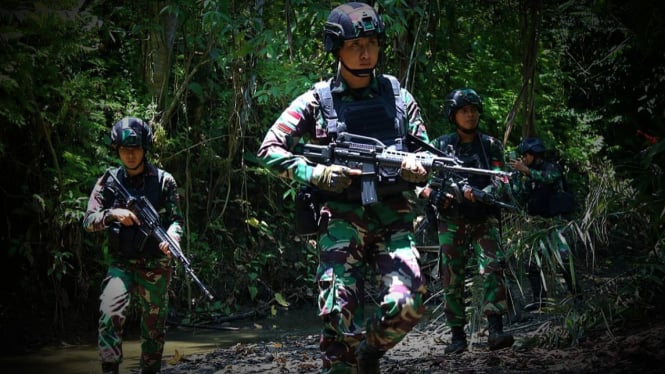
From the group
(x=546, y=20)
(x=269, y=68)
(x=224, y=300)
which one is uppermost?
(x=546, y=20)

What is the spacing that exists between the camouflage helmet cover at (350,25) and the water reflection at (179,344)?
401cm

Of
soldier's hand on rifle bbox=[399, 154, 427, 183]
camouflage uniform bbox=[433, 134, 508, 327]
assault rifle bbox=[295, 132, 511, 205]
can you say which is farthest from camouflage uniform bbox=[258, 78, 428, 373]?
camouflage uniform bbox=[433, 134, 508, 327]

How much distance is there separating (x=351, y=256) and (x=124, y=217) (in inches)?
83.2

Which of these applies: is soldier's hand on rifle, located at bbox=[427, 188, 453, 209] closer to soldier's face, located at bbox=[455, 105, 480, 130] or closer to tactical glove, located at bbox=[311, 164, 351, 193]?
soldier's face, located at bbox=[455, 105, 480, 130]

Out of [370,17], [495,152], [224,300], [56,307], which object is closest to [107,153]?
[56,307]

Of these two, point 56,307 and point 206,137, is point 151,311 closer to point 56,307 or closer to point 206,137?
point 56,307

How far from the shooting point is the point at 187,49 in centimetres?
1041

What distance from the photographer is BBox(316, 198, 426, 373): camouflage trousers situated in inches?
158

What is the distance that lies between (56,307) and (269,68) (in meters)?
3.60

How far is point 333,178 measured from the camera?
4.08 metres

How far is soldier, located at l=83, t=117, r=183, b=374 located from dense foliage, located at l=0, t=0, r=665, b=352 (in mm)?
985

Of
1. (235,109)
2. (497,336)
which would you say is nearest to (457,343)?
(497,336)

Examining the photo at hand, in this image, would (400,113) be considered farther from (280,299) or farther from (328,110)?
(280,299)

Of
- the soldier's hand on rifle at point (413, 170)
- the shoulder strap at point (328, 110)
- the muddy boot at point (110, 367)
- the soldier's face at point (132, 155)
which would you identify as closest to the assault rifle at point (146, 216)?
the soldier's face at point (132, 155)
